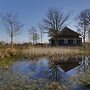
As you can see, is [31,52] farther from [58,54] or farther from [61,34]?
[61,34]

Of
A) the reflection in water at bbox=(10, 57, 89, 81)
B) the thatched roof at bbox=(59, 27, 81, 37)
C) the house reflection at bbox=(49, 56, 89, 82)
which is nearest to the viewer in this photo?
the house reflection at bbox=(49, 56, 89, 82)

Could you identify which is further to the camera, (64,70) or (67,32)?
(67,32)

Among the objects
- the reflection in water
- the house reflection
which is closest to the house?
the house reflection

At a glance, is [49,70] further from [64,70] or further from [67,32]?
[67,32]

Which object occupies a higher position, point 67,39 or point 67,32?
point 67,32

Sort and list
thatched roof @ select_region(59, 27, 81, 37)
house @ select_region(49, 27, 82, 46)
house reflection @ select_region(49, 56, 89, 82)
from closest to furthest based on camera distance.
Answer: house reflection @ select_region(49, 56, 89, 82)
house @ select_region(49, 27, 82, 46)
thatched roof @ select_region(59, 27, 81, 37)

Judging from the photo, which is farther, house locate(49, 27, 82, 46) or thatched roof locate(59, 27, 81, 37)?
thatched roof locate(59, 27, 81, 37)

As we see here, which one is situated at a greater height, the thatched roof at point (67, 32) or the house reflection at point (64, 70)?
the thatched roof at point (67, 32)

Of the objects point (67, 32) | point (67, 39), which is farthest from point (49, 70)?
point (67, 32)

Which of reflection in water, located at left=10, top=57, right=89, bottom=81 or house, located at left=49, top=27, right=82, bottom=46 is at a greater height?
house, located at left=49, top=27, right=82, bottom=46

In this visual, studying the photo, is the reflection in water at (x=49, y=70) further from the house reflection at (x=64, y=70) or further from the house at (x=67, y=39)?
the house at (x=67, y=39)

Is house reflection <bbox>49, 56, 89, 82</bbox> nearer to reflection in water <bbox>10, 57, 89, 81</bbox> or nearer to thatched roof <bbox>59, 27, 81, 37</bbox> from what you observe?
reflection in water <bbox>10, 57, 89, 81</bbox>

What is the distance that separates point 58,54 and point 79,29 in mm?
30689

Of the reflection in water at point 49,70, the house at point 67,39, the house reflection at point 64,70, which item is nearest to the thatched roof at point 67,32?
the house at point 67,39
